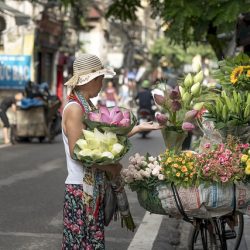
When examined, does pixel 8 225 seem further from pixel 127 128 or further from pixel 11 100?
pixel 11 100

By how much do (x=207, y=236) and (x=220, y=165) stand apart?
95cm

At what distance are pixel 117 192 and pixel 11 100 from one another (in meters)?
14.0

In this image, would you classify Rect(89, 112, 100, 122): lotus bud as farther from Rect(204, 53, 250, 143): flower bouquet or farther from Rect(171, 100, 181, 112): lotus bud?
Rect(204, 53, 250, 143): flower bouquet

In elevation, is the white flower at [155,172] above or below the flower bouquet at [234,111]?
below

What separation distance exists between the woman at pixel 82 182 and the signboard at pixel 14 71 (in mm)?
18811

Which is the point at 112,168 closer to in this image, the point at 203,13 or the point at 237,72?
the point at 237,72

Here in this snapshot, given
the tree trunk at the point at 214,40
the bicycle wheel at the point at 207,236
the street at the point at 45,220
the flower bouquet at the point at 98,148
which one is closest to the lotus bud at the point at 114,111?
the flower bouquet at the point at 98,148

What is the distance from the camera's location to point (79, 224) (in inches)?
169

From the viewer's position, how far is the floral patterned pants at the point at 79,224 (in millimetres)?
4289

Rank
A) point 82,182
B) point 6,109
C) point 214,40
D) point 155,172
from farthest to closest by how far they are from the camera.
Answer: point 6,109
point 214,40
point 155,172
point 82,182

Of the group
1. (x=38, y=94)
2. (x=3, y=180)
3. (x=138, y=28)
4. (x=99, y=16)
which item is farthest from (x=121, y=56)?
(x=3, y=180)

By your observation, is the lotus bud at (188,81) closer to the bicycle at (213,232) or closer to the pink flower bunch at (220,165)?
the pink flower bunch at (220,165)

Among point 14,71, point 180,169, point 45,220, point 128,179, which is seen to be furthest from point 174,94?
point 14,71

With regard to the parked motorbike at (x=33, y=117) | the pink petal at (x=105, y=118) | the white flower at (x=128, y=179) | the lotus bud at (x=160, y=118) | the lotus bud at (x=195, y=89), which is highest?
the lotus bud at (x=195, y=89)
